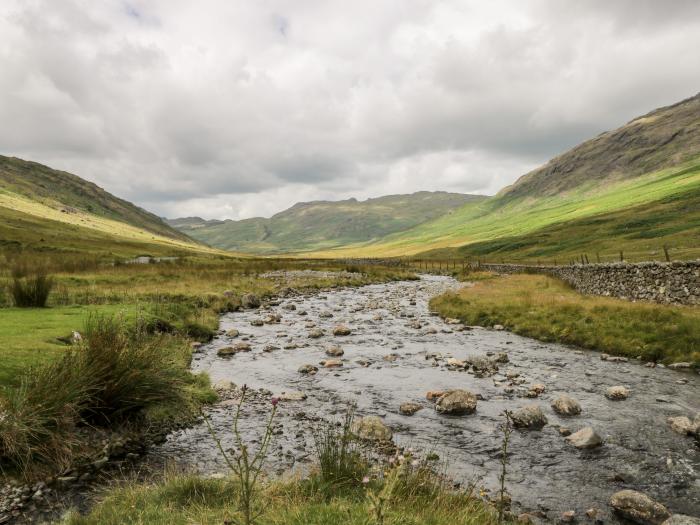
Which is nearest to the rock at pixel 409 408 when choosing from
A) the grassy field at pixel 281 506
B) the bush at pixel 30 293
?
the grassy field at pixel 281 506

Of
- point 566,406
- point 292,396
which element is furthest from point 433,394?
point 292,396

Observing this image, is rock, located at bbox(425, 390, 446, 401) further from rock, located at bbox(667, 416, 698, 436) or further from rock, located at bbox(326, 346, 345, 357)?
rock, located at bbox(326, 346, 345, 357)

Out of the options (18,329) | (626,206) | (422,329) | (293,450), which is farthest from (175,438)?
(626,206)

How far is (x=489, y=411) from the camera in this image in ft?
39.1

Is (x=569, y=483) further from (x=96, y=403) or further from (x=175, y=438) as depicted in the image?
(x=96, y=403)

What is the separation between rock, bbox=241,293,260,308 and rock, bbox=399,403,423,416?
22187 mm

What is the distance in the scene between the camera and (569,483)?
832cm

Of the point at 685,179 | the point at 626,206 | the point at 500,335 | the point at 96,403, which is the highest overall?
the point at 685,179

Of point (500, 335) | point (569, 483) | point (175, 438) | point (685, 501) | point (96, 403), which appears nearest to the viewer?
point (685, 501)

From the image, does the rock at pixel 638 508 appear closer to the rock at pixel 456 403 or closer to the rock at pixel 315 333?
the rock at pixel 456 403

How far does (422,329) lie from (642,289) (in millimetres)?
13781

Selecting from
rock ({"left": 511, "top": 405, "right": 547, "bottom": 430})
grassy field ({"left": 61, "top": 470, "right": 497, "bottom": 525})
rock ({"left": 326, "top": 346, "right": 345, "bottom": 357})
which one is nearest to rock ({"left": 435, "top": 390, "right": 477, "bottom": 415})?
rock ({"left": 511, "top": 405, "right": 547, "bottom": 430})

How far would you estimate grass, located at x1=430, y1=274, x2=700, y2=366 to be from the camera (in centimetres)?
1744

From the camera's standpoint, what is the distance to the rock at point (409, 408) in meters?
11.9
